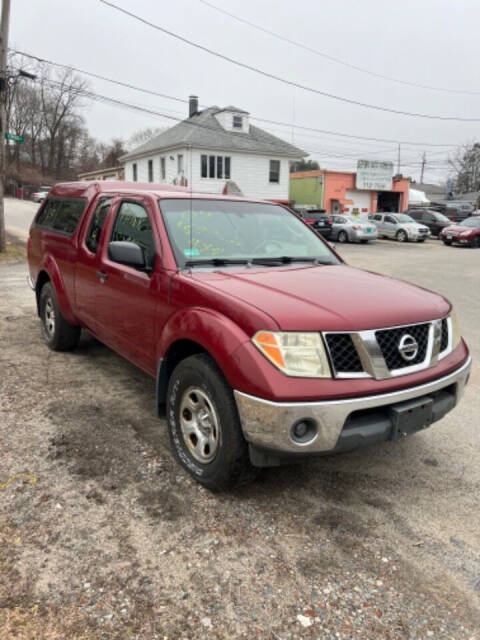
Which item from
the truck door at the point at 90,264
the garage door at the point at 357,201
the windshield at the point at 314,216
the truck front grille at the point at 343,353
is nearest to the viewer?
the truck front grille at the point at 343,353

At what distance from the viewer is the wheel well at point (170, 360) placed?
3207 millimetres

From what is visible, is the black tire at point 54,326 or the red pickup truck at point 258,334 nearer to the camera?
the red pickup truck at point 258,334

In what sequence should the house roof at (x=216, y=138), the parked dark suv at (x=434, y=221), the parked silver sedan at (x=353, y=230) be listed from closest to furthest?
the parked silver sedan at (x=353, y=230) < the parked dark suv at (x=434, y=221) < the house roof at (x=216, y=138)

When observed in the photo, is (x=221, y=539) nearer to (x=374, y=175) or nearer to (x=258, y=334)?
(x=258, y=334)

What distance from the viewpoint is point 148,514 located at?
9.37 feet

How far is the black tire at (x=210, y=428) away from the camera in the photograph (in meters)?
2.78

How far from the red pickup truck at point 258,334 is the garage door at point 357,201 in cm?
3552

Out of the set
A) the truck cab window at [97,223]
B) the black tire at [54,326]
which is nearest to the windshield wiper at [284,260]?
the truck cab window at [97,223]

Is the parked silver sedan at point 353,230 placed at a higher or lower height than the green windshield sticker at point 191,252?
lower

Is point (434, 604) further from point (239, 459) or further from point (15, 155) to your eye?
point (15, 155)

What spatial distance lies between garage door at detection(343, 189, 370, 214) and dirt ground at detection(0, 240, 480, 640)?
35.9 metres

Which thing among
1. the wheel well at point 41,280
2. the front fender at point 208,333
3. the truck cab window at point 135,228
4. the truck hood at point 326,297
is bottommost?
the wheel well at point 41,280

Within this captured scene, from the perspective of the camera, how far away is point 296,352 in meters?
2.58

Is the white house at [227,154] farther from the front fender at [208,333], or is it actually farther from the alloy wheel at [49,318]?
the front fender at [208,333]
